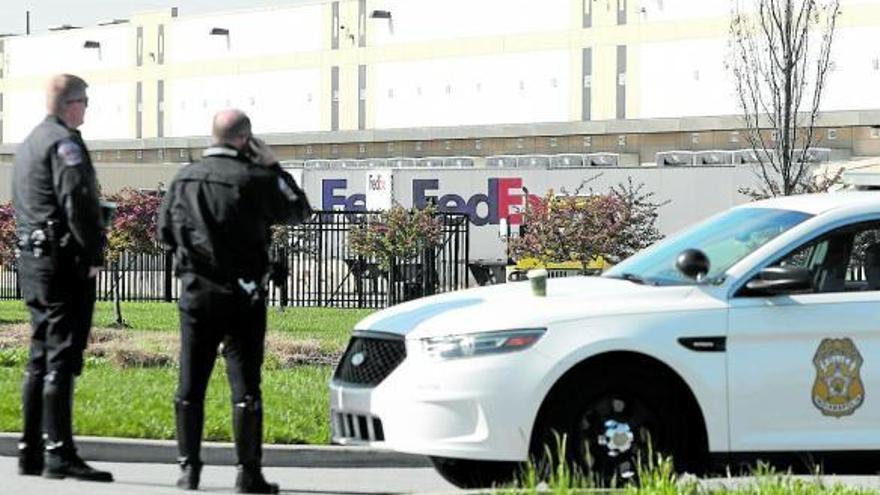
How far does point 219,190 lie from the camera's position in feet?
33.4

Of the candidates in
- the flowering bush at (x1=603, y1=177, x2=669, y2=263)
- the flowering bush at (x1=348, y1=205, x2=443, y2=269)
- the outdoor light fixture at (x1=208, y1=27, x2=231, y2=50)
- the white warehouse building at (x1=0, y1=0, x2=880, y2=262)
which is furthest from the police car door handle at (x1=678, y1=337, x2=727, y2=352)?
the outdoor light fixture at (x1=208, y1=27, x2=231, y2=50)

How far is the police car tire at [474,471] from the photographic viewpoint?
417 inches

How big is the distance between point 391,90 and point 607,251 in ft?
121

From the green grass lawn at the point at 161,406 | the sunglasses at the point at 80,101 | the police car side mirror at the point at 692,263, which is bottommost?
the green grass lawn at the point at 161,406

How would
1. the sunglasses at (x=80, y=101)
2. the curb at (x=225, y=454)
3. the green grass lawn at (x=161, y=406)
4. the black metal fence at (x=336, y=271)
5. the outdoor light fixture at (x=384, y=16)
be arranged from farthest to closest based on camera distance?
the outdoor light fixture at (x=384, y=16) → the black metal fence at (x=336, y=271) → the green grass lawn at (x=161, y=406) → the curb at (x=225, y=454) → the sunglasses at (x=80, y=101)

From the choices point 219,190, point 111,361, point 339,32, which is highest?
point 339,32

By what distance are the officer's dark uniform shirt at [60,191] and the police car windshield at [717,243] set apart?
114 inches

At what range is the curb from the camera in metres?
12.8

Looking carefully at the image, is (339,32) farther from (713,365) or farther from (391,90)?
(713,365)

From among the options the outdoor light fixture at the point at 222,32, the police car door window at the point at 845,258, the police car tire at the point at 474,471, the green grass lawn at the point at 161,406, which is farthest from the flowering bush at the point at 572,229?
the outdoor light fixture at the point at 222,32

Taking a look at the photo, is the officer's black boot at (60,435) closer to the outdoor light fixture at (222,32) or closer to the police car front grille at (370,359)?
the police car front grille at (370,359)

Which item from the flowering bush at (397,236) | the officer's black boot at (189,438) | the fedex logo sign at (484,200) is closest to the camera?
the officer's black boot at (189,438)

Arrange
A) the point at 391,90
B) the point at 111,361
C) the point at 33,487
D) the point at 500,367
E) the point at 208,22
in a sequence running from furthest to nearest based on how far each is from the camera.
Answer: the point at 208,22 → the point at 391,90 → the point at 111,361 → the point at 33,487 → the point at 500,367

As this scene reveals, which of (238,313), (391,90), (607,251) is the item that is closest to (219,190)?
(238,313)
